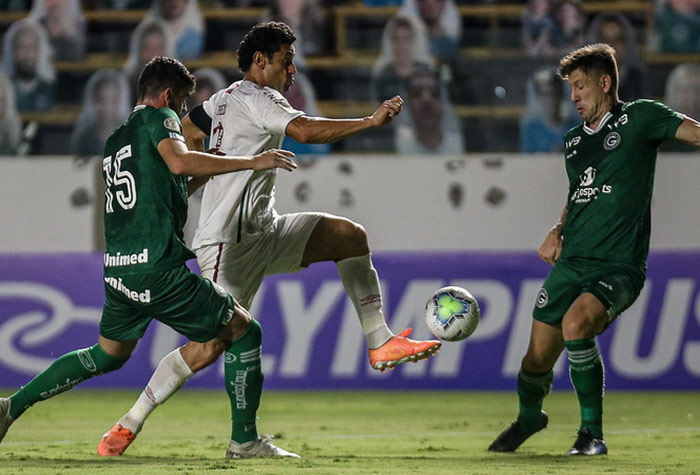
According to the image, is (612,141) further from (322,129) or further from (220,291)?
(220,291)

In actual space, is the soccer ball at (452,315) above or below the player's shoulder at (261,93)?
below

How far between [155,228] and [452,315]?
1.63 metres

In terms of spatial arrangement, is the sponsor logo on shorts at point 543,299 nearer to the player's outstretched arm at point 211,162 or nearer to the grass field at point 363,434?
the grass field at point 363,434

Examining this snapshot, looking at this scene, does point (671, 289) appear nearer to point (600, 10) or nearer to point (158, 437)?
point (600, 10)

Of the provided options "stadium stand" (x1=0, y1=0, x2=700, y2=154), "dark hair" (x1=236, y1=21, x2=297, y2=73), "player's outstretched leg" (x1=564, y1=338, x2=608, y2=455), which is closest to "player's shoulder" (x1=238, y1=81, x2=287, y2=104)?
"dark hair" (x1=236, y1=21, x2=297, y2=73)

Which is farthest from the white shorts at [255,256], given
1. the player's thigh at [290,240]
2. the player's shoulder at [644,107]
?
the player's shoulder at [644,107]

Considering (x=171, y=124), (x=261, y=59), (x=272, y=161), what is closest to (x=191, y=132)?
(x=261, y=59)

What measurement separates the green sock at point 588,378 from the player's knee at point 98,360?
80.0 inches

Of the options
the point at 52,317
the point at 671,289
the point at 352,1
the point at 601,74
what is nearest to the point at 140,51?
the point at 352,1

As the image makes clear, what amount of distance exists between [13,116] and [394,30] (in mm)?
3782

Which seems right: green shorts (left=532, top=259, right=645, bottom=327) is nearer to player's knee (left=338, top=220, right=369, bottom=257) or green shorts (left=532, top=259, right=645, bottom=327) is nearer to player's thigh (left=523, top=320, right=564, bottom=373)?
player's thigh (left=523, top=320, right=564, bottom=373)

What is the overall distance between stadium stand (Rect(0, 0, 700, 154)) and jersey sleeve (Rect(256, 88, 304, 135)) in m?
6.07

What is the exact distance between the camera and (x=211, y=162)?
15.9 feet

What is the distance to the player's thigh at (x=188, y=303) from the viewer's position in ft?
16.5
